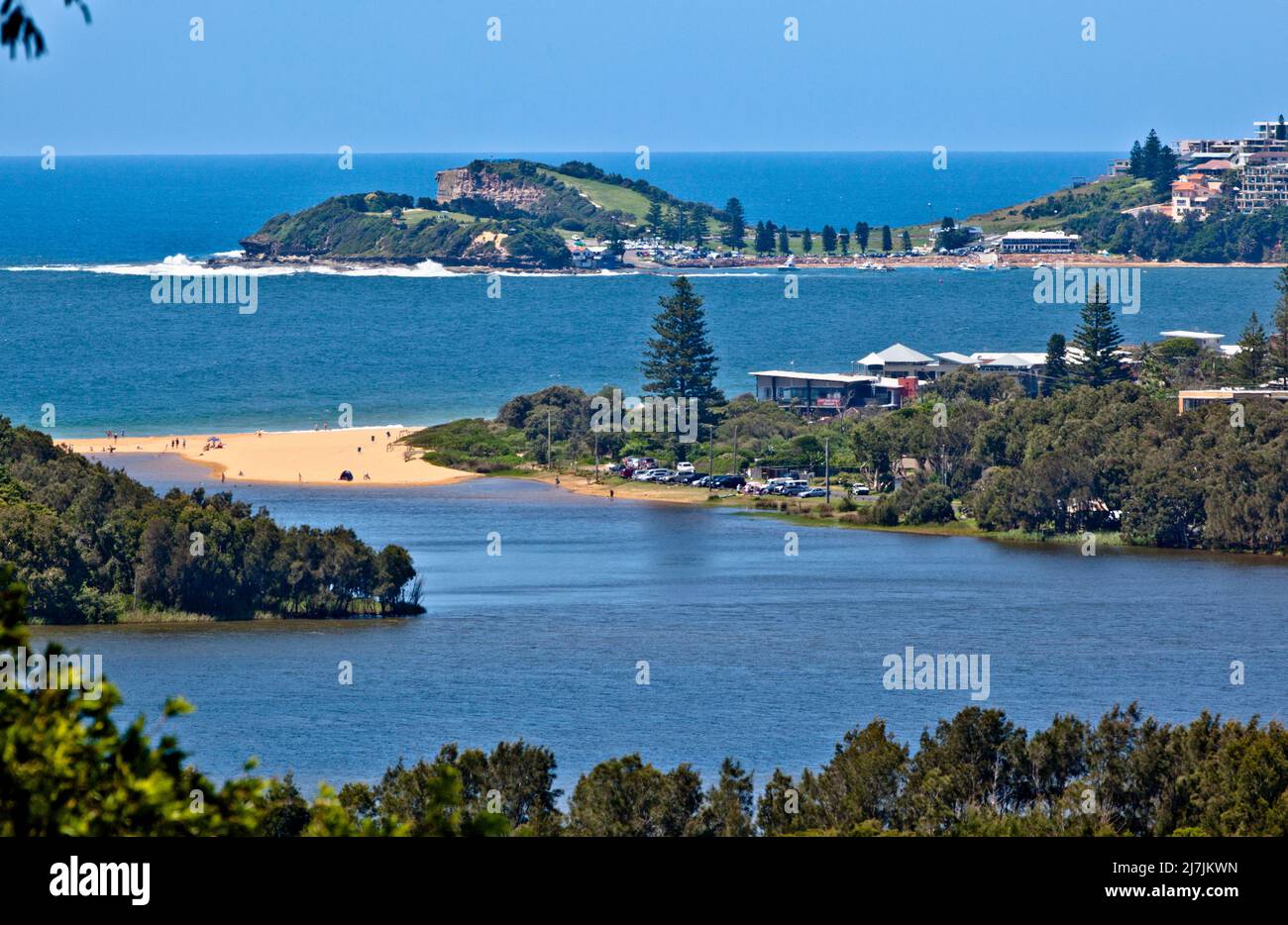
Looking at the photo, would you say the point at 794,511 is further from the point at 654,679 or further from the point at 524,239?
the point at 524,239

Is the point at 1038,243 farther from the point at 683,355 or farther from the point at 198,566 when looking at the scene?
the point at 198,566

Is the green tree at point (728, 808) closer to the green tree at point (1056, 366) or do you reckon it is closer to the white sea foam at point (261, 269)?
the green tree at point (1056, 366)

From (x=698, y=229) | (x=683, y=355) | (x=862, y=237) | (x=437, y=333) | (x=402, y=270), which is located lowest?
(x=683, y=355)

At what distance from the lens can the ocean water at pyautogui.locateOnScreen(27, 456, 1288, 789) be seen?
3142 centimetres

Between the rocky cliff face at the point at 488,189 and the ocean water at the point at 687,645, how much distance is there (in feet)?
433

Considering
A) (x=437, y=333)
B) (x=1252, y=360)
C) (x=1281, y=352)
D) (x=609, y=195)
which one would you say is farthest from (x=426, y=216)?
(x=1252, y=360)

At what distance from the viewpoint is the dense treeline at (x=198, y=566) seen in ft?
136

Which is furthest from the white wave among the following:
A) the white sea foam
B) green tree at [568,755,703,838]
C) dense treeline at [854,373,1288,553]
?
green tree at [568,755,703,838]

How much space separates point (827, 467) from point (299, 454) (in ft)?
61.0

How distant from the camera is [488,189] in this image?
188 m

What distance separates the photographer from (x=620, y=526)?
179 feet

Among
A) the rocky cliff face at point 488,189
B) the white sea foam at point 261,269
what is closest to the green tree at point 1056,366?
the white sea foam at point 261,269
